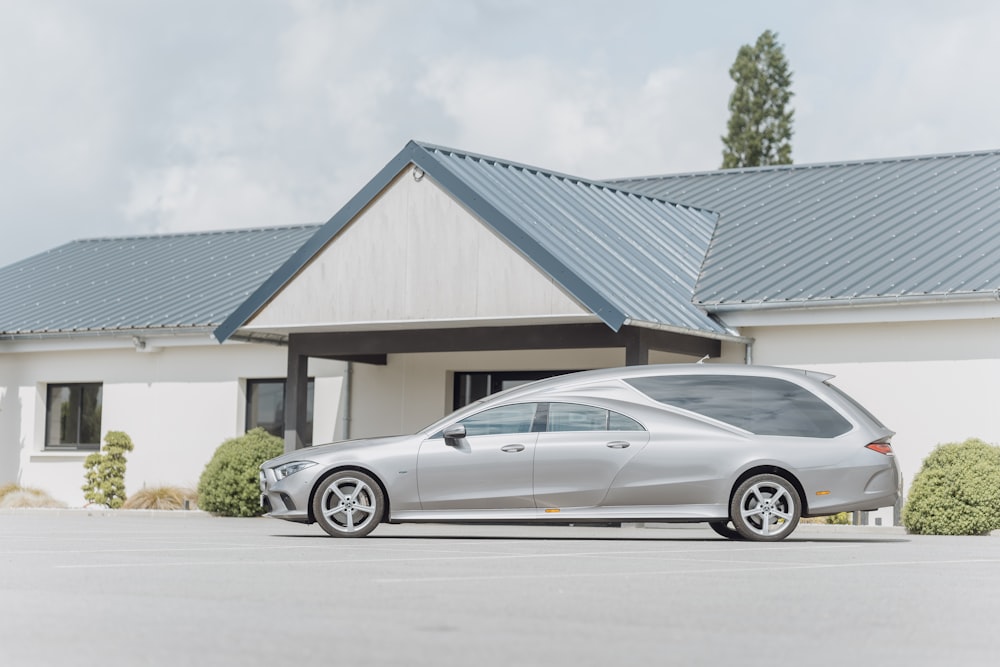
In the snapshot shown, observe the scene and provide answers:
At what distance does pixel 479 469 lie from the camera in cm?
1434

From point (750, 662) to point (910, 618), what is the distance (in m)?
2.01

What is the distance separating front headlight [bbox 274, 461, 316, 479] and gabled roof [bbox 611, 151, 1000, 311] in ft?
25.6

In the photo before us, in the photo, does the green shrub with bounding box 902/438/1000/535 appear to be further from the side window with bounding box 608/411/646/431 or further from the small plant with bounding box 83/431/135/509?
the small plant with bounding box 83/431/135/509

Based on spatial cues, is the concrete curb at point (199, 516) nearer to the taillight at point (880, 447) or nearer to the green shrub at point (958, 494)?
the green shrub at point (958, 494)

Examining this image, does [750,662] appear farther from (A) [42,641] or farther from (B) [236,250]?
(B) [236,250]

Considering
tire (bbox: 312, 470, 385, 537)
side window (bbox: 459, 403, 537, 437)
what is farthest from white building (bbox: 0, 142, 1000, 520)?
tire (bbox: 312, 470, 385, 537)

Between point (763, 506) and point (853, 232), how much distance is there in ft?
30.5

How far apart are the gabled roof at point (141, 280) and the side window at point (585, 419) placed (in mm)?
10957

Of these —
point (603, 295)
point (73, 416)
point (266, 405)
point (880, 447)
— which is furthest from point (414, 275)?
point (73, 416)

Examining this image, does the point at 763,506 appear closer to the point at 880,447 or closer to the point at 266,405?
the point at 880,447

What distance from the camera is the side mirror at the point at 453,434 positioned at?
1438 centimetres

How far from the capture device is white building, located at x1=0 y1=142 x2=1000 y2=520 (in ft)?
62.5

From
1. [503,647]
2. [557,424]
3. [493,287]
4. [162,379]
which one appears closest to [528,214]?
[493,287]

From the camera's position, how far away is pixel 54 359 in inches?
1059
